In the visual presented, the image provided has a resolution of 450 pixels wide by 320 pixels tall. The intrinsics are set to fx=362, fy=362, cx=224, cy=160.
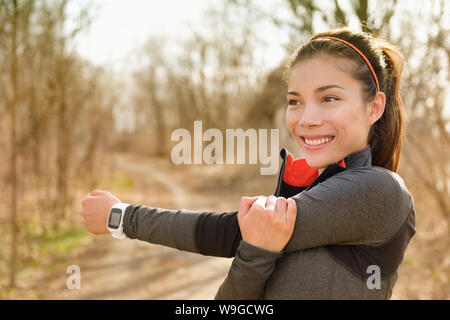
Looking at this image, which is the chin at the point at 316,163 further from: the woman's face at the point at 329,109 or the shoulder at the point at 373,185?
the shoulder at the point at 373,185

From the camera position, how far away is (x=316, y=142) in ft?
4.35

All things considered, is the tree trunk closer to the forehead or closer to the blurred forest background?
the blurred forest background

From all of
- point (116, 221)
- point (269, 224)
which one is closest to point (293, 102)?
point (269, 224)

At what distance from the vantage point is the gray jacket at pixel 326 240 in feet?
3.60

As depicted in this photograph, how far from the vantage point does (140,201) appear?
38.7 feet

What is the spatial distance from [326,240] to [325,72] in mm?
573

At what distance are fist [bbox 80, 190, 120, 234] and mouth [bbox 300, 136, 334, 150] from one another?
0.74 metres

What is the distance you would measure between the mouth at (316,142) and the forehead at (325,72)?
0.62 feet

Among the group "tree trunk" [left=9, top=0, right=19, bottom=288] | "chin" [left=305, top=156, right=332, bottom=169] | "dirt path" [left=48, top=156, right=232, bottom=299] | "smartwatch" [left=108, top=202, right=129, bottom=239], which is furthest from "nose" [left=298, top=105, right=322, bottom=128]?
"tree trunk" [left=9, top=0, right=19, bottom=288]

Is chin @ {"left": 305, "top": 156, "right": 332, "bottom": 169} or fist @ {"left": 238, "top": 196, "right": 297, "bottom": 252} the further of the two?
chin @ {"left": 305, "top": 156, "right": 332, "bottom": 169}

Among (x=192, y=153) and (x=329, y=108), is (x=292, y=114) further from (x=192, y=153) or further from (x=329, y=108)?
(x=192, y=153)

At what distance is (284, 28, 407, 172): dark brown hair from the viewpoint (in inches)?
50.8

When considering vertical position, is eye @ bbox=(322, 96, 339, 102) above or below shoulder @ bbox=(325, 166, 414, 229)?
above

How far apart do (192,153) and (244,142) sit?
24.1 feet
